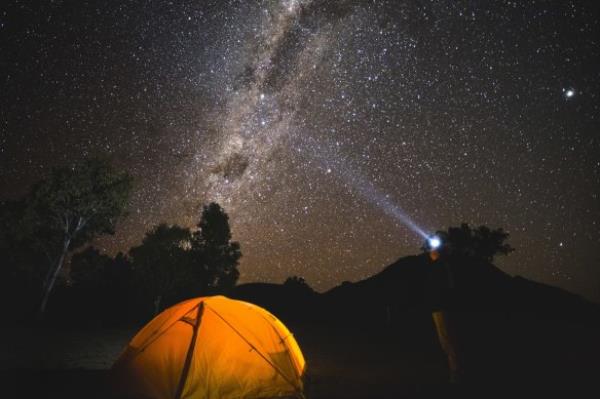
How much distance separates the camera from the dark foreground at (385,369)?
724cm

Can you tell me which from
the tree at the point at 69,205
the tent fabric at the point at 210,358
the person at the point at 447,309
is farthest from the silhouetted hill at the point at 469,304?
the tree at the point at 69,205

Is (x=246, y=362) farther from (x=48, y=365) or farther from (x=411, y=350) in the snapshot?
(x=411, y=350)

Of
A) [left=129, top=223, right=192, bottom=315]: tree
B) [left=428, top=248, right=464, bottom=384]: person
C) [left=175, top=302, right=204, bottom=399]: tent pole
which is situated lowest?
[left=175, top=302, right=204, bottom=399]: tent pole

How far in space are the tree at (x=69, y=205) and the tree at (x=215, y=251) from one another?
40.7 feet

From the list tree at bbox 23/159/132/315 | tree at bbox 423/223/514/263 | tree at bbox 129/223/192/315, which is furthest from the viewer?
tree at bbox 423/223/514/263

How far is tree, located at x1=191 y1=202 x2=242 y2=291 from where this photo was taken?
33.8 meters

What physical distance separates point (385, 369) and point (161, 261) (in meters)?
24.5

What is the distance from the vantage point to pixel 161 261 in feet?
101

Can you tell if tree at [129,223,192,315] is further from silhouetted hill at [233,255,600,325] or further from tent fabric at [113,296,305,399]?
tent fabric at [113,296,305,399]

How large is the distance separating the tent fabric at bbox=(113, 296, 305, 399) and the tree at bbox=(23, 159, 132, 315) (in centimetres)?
1596

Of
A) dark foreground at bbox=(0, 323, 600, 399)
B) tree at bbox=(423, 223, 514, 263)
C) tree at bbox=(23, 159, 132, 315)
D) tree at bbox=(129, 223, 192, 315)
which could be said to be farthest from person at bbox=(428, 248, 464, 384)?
tree at bbox=(423, 223, 514, 263)

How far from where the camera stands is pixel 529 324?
607 inches

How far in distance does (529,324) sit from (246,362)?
13.6 metres

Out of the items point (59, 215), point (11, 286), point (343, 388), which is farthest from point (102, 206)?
point (11, 286)
